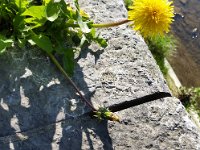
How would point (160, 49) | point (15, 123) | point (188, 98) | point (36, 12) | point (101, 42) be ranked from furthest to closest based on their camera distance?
point (160, 49)
point (188, 98)
point (101, 42)
point (36, 12)
point (15, 123)

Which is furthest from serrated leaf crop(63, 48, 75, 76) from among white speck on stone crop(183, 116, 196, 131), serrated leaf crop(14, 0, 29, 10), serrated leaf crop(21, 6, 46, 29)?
white speck on stone crop(183, 116, 196, 131)

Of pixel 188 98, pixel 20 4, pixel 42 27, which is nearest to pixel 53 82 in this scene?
pixel 42 27

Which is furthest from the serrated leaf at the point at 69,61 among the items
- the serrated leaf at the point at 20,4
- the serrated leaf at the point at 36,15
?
the serrated leaf at the point at 20,4

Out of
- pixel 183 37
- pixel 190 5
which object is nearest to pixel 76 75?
pixel 183 37

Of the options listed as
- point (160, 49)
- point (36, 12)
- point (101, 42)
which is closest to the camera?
point (36, 12)

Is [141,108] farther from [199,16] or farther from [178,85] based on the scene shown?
[199,16]

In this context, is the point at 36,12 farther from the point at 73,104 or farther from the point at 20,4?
the point at 73,104

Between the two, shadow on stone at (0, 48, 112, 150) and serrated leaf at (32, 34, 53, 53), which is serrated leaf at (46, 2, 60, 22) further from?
shadow on stone at (0, 48, 112, 150)
